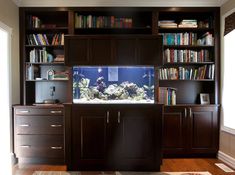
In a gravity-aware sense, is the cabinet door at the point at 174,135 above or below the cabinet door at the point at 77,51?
below

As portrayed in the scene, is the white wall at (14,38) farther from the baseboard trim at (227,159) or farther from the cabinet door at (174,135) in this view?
the baseboard trim at (227,159)

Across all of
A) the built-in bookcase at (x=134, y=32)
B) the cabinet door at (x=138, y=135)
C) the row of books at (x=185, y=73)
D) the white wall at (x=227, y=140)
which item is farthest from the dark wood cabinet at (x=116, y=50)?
the white wall at (x=227, y=140)

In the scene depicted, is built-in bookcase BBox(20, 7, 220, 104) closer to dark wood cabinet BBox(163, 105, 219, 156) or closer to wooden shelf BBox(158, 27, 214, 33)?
wooden shelf BBox(158, 27, 214, 33)

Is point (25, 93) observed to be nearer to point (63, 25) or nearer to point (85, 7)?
point (63, 25)

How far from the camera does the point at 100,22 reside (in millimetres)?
4051

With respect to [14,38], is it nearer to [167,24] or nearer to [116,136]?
[116,136]

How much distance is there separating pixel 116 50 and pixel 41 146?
6.16 feet

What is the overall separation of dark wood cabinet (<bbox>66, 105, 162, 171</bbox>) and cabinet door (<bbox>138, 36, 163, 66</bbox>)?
27.5 inches

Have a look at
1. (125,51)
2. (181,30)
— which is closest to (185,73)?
(181,30)

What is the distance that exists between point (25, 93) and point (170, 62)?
2520mm

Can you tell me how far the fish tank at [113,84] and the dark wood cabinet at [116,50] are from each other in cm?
12

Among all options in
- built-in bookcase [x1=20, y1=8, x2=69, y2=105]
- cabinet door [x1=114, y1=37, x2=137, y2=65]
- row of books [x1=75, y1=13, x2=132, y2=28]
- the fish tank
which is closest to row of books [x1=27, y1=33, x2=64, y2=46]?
built-in bookcase [x1=20, y1=8, x2=69, y2=105]

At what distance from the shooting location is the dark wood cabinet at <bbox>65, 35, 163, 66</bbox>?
354cm

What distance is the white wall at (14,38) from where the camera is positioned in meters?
3.63
